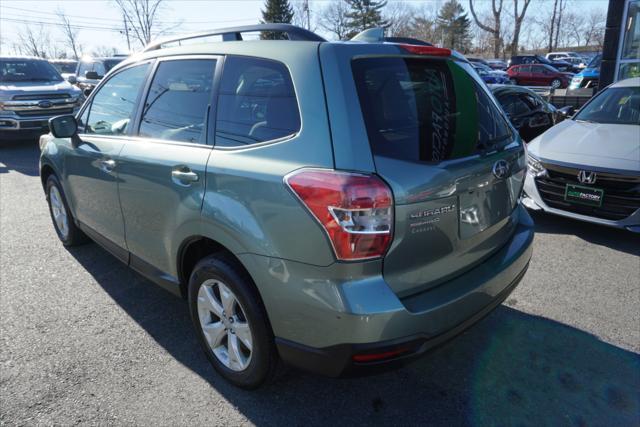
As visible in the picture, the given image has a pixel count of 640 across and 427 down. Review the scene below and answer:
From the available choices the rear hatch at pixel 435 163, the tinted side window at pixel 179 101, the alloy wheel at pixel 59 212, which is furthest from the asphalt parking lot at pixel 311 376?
the tinted side window at pixel 179 101

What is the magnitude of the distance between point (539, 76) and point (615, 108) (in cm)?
2470

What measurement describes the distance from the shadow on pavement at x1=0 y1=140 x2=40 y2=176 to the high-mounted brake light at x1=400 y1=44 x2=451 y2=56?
26.3ft

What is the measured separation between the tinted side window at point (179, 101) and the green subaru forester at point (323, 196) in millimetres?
11

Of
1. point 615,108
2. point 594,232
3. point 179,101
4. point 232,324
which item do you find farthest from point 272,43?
point 615,108

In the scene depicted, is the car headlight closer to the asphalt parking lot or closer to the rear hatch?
the asphalt parking lot

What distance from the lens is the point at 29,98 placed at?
34.2ft

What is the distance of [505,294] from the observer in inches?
98.0

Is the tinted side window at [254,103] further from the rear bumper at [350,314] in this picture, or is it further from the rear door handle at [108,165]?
the rear door handle at [108,165]

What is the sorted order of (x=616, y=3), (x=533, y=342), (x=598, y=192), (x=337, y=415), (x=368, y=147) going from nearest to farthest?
1. (x=368, y=147)
2. (x=337, y=415)
3. (x=533, y=342)
4. (x=598, y=192)
5. (x=616, y=3)

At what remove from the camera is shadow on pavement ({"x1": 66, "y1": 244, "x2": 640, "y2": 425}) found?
2.35 meters

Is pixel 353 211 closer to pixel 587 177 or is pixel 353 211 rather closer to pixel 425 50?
pixel 425 50

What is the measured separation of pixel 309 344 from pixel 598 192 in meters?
3.74

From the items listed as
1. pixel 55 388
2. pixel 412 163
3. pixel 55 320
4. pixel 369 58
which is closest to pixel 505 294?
pixel 412 163

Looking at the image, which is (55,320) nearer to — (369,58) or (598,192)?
(369,58)
